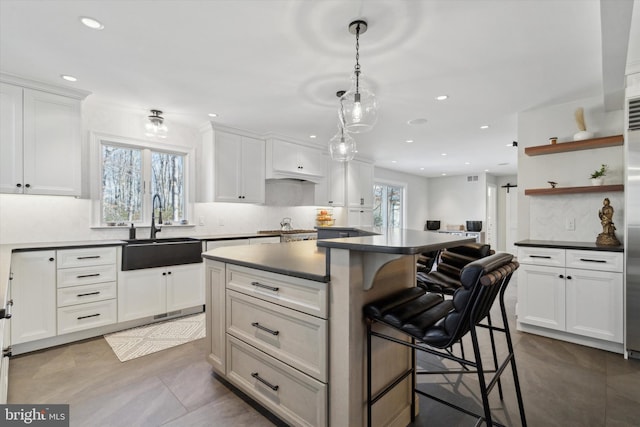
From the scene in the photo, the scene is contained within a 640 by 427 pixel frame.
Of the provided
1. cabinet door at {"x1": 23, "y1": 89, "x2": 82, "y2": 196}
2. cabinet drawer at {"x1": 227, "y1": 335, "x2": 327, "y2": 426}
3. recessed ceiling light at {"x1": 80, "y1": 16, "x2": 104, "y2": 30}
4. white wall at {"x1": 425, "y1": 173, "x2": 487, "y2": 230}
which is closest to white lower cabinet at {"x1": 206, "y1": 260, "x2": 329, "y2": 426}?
cabinet drawer at {"x1": 227, "y1": 335, "x2": 327, "y2": 426}

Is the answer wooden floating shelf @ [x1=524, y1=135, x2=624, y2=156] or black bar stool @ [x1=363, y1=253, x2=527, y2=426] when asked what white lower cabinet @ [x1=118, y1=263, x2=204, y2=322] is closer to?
black bar stool @ [x1=363, y1=253, x2=527, y2=426]

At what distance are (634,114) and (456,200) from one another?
24.2 ft

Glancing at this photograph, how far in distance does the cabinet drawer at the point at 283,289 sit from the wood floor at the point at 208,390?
0.77 metres

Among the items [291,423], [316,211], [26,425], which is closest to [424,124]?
[316,211]

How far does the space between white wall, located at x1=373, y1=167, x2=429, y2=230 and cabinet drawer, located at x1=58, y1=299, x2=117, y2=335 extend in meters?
6.57

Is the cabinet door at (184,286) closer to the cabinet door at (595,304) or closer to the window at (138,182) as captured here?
the window at (138,182)

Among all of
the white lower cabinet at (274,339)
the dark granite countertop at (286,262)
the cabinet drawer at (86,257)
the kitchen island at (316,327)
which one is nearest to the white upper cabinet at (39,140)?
the cabinet drawer at (86,257)

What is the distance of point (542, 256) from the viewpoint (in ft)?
10.4

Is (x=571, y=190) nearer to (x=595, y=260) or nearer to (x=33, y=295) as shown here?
(x=595, y=260)

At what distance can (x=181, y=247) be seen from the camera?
375 cm

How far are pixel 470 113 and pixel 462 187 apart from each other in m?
6.32

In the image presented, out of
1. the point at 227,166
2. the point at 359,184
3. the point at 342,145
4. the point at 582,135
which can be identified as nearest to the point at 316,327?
the point at 342,145

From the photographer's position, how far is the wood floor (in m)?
1.87

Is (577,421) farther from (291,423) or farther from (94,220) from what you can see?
(94,220)
